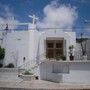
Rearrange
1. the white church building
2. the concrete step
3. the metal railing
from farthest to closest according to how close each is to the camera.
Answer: the white church building < the metal railing < the concrete step

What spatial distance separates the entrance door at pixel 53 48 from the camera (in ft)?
104

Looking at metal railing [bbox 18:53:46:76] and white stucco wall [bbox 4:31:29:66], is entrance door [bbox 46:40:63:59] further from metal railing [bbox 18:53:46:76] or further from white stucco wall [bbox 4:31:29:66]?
white stucco wall [bbox 4:31:29:66]

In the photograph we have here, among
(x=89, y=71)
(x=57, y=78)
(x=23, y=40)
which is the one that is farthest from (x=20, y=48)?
(x=89, y=71)

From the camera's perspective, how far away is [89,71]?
24.0m

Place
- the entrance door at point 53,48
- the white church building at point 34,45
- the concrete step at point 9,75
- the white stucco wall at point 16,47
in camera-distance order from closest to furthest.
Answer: the concrete step at point 9,75
the white church building at point 34,45
the white stucco wall at point 16,47
the entrance door at point 53,48

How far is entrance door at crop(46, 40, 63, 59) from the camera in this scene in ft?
104

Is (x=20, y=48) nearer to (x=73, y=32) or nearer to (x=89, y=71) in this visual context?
(x=73, y=32)

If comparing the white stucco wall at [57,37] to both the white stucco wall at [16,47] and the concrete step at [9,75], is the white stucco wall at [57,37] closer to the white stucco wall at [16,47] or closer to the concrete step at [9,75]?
the white stucco wall at [16,47]

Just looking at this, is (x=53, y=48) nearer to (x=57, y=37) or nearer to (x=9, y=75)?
(x=57, y=37)

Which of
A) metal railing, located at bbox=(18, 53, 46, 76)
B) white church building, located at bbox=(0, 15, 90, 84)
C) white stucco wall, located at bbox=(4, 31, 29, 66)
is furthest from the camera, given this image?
white stucco wall, located at bbox=(4, 31, 29, 66)

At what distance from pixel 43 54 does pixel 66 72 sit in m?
6.80

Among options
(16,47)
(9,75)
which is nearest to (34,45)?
(16,47)

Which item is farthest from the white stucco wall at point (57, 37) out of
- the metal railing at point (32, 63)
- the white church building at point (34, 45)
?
the metal railing at point (32, 63)

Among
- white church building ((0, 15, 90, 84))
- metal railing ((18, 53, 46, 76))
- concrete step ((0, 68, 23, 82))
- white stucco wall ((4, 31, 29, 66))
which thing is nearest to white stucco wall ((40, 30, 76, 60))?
white church building ((0, 15, 90, 84))
